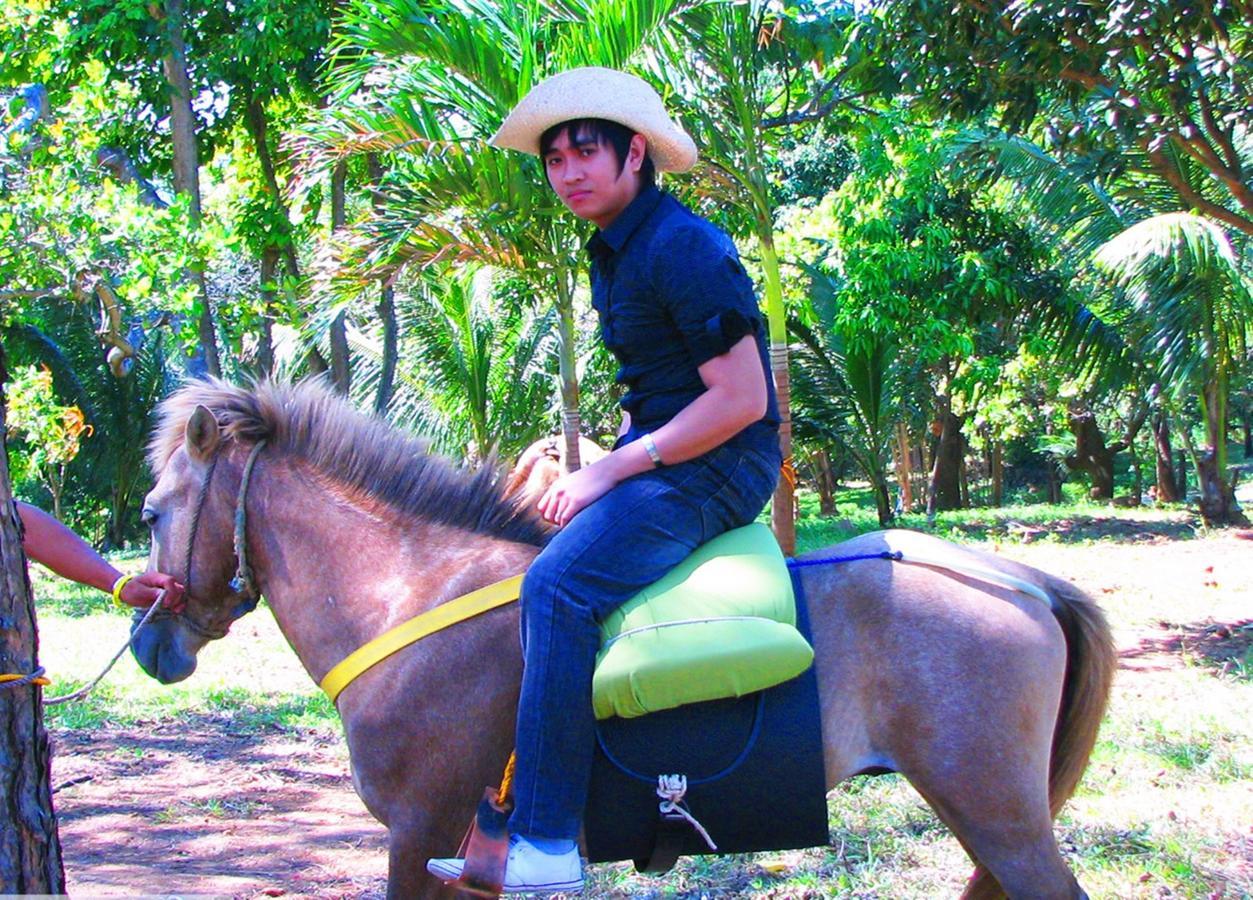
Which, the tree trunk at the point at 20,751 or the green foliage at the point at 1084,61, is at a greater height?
the green foliage at the point at 1084,61

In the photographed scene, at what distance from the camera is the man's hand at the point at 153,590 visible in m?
2.99

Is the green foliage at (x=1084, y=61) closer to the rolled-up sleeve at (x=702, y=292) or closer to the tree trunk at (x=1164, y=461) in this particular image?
the rolled-up sleeve at (x=702, y=292)

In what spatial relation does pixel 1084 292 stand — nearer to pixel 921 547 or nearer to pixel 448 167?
pixel 448 167

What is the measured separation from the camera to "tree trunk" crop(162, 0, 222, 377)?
10.3 metres

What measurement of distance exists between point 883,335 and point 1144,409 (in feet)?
34.7

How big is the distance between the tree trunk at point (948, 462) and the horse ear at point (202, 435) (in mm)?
19144

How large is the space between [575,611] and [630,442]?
20.1 inches

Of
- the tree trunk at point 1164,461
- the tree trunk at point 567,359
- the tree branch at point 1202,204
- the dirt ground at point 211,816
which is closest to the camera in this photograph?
the dirt ground at point 211,816

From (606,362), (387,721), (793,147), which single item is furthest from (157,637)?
(793,147)

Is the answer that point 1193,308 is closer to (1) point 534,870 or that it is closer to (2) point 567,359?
(2) point 567,359

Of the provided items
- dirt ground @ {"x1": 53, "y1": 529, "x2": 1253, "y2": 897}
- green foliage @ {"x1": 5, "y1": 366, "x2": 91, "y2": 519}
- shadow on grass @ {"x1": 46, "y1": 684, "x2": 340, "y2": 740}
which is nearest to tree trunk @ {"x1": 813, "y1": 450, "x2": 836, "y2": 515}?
green foliage @ {"x1": 5, "y1": 366, "x2": 91, "y2": 519}

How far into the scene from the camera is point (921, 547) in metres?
2.87

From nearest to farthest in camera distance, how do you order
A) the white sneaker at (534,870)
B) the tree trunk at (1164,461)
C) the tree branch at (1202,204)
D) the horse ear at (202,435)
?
the white sneaker at (534,870)
the horse ear at (202,435)
the tree branch at (1202,204)
the tree trunk at (1164,461)

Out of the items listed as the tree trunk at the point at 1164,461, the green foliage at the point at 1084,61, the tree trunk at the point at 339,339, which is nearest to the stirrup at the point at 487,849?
the green foliage at the point at 1084,61
